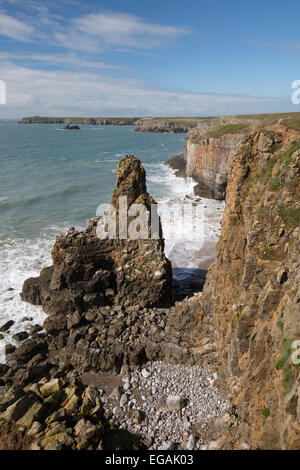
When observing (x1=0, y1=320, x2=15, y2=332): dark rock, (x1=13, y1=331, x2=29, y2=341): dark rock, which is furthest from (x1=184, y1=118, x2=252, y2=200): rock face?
(x1=13, y1=331, x2=29, y2=341): dark rock

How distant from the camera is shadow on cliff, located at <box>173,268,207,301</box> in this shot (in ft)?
84.1

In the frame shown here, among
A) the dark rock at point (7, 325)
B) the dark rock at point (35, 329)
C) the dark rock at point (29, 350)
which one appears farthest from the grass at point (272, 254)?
the dark rock at point (7, 325)

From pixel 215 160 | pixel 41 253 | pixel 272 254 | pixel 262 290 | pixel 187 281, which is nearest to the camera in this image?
pixel 262 290

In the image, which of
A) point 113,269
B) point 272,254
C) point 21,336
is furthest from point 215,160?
point 272,254

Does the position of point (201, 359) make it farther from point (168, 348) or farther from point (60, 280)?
point (60, 280)

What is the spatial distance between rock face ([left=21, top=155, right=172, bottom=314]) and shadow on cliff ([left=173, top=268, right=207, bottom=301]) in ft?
11.0

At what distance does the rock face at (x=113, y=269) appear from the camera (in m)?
22.0

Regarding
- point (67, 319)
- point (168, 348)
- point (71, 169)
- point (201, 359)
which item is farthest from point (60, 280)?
point (71, 169)

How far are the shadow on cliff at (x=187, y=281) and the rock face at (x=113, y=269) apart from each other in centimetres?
336

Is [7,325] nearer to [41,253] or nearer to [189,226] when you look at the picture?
[41,253]

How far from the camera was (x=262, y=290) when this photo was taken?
37.1 ft

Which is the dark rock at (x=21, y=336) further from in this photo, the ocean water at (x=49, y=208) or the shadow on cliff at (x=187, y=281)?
the shadow on cliff at (x=187, y=281)

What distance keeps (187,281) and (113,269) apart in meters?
7.93
